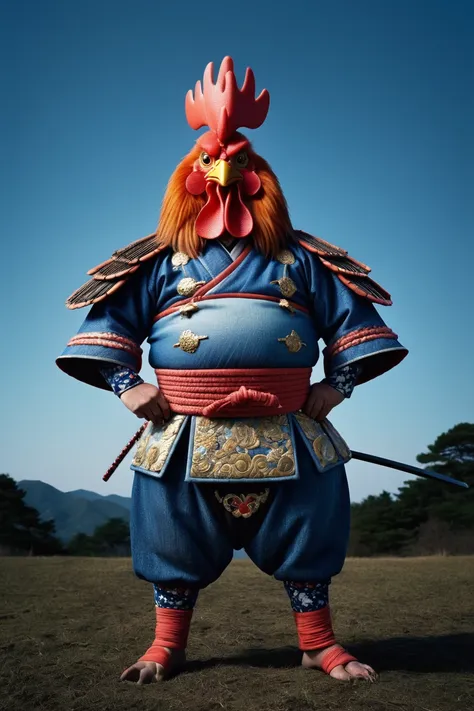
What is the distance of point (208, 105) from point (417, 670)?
2.10m

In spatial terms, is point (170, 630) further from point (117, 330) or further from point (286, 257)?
point (286, 257)

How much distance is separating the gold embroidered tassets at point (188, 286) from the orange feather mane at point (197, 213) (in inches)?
4.2

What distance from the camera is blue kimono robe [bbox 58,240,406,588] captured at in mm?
2268

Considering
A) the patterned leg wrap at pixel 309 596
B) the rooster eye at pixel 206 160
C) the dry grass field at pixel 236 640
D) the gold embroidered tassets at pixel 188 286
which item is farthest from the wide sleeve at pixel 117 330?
the dry grass field at pixel 236 640

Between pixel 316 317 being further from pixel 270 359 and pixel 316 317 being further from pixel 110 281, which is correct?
pixel 110 281

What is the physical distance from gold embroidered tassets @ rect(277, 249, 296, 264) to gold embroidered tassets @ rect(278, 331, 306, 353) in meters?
0.27

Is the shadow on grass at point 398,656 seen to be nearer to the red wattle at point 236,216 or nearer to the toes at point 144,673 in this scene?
the toes at point 144,673

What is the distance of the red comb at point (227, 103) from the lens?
244 centimetres

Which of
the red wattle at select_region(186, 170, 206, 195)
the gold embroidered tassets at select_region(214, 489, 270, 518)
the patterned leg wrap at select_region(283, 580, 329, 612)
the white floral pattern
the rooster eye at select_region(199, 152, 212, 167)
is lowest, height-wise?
the patterned leg wrap at select_region(283, 580, 329, 612)

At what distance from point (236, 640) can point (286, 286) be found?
148 cm

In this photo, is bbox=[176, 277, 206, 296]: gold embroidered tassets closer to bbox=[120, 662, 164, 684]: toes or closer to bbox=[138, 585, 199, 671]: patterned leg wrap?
bbox=[138, 585, 199, 671]: patterned leg wrap

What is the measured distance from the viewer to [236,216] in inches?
95.7

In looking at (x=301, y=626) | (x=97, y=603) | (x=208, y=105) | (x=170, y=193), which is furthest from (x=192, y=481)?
(x=97, y=603)

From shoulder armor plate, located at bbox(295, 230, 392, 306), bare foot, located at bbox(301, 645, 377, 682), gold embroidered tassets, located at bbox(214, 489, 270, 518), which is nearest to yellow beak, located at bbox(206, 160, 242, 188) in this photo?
shoulder armor plate, located at bbox(295, 230, 392, 306)
